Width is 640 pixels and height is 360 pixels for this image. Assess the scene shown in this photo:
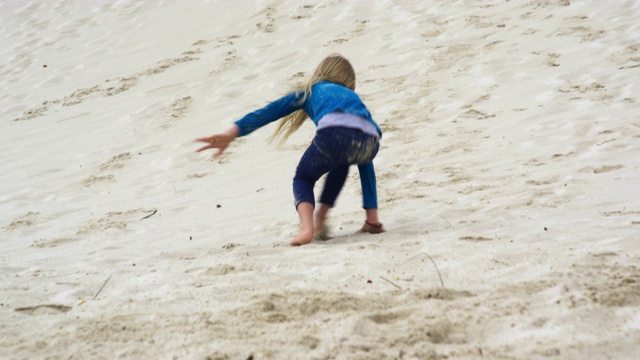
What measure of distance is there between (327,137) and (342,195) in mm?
1114

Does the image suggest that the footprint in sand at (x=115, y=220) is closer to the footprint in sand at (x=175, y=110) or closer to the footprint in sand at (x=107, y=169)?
the footprint in sand at (x=107, y=169)

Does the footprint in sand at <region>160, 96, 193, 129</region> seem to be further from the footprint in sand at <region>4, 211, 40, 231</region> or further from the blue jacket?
the blue jacket

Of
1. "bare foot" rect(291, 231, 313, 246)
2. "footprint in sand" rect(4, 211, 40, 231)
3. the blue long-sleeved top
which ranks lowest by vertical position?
"footprint in sand" rect(4, 211, 40, 231)

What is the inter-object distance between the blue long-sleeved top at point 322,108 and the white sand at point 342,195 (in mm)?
254

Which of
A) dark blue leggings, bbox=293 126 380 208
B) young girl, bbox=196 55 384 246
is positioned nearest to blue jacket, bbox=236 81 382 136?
young girl, bbox=196 55 384 246

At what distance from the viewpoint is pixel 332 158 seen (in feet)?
10.3

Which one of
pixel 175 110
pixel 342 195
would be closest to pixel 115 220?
pixel 342 195

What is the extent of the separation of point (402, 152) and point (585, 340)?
304 cm

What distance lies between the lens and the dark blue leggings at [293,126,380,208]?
3.09m

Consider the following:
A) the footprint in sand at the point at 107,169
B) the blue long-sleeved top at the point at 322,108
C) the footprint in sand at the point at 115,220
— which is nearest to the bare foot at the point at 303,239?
the blue long-sleeved top at the point at 322,108

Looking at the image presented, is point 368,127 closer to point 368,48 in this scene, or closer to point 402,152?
point 402,152

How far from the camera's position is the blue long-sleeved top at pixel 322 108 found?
10.3 feet

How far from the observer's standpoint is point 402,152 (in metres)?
4.66

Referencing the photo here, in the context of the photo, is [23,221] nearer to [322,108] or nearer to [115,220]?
[115,220]
